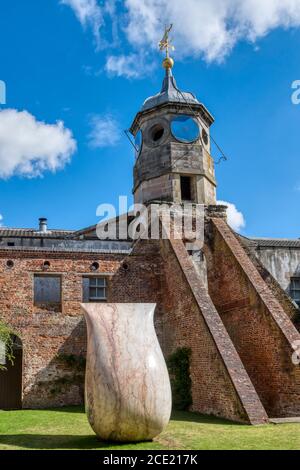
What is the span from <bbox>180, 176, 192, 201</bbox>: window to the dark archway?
8880 mm

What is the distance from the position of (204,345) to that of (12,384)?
8283 mm

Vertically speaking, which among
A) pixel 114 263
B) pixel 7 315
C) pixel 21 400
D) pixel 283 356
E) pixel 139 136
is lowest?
pixel 21 400

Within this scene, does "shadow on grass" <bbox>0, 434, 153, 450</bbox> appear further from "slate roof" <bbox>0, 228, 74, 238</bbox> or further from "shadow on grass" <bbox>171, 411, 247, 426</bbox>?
"slate roof" <bbox>0, 228, 74, 238</bbox>

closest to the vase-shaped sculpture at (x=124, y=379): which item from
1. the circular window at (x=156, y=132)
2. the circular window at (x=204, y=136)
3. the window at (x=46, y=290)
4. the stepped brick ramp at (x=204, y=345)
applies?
the stepped brick ramp at (x=204, y=345)

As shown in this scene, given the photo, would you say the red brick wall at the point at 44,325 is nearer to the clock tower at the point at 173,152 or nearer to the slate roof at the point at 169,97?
the clock tower at the point at 173,152

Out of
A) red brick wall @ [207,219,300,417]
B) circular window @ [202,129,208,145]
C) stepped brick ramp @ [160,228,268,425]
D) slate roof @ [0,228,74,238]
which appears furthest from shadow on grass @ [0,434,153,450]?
slate roof @ [0,228,74,238]

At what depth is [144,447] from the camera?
8633 millimetres

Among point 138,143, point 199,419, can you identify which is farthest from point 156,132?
point 199,419

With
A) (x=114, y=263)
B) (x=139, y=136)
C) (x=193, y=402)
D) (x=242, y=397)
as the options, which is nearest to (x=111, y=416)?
(x=242, y=397)

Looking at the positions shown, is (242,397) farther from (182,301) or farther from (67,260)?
(67,260)

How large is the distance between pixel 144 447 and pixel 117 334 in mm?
1931

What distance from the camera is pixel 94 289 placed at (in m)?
19.2

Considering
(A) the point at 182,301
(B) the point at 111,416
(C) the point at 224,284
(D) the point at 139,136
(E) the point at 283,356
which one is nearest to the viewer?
(B) the point at 111,416

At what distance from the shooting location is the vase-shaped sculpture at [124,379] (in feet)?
28.3
